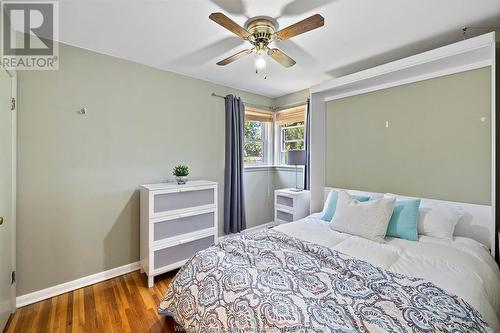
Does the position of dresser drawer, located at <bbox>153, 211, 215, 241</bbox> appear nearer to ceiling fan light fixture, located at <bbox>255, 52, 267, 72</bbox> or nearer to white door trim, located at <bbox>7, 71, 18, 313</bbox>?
white door trim, located at <bbox>7, 71, 18, 313</bbox>

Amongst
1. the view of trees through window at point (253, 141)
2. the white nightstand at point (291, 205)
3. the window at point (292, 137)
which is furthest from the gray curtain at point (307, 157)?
the view of trees through window at point (253, 141)

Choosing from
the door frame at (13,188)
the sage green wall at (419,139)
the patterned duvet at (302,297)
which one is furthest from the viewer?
the sage green wall at (419,139)

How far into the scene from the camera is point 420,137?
2525 millimetres

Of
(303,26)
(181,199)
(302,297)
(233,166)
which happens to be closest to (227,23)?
(303,26)

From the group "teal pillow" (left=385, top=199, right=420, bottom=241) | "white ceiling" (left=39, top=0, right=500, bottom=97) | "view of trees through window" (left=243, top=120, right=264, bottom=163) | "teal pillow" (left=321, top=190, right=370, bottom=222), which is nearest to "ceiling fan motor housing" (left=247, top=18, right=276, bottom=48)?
"white ceiling" (left=39, top=0, right=500, bottom=97)

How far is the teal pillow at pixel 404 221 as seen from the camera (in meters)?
2.10

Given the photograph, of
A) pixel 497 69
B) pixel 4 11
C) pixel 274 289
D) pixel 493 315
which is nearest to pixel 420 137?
pixel 497 69

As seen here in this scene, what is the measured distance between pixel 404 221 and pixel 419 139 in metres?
0.99

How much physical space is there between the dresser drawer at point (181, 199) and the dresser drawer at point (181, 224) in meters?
0.12

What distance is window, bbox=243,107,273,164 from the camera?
13.2 feet

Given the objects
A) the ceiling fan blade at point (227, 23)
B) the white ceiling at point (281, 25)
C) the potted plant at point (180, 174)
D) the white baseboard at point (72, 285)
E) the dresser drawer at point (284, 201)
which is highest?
the white ceiling at point (281, 25)

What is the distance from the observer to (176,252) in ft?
8.75

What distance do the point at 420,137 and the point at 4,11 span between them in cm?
395

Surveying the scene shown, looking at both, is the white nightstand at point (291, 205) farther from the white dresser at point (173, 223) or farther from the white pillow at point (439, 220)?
the white pillow at point (439, 220)
